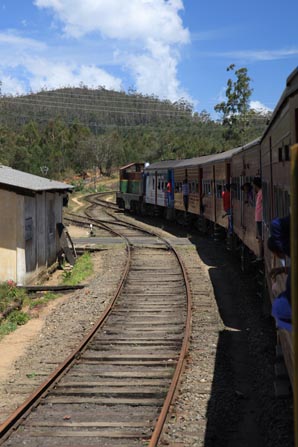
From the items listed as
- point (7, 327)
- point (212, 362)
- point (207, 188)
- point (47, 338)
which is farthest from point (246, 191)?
point (207, 188)

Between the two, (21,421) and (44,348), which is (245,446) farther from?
(44,348)

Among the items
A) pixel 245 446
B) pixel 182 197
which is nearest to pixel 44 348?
pixel 245 446

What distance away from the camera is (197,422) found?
21.7ft

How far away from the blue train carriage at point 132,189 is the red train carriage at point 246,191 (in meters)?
21.6

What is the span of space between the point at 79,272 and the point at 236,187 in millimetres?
5382

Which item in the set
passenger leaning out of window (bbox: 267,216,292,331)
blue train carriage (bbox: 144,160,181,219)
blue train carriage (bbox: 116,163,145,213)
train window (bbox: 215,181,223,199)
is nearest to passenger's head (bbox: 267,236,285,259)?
passenger leaning out of window (bbox: 267,216,292,331)

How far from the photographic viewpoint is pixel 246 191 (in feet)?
41.0

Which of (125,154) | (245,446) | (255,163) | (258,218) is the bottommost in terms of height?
(245,446)

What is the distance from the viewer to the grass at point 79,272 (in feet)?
55.3

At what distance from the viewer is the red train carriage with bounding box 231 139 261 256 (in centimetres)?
1169

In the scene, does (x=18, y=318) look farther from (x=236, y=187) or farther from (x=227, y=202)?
(x=227, y=202)

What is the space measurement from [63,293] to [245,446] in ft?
32.3

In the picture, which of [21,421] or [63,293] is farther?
[63,293]

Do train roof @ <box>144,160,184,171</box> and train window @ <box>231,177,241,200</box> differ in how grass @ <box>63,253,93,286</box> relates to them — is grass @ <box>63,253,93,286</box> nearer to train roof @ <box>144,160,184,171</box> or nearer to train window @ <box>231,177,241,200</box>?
train window @ <box>231,177,241,200</box>
